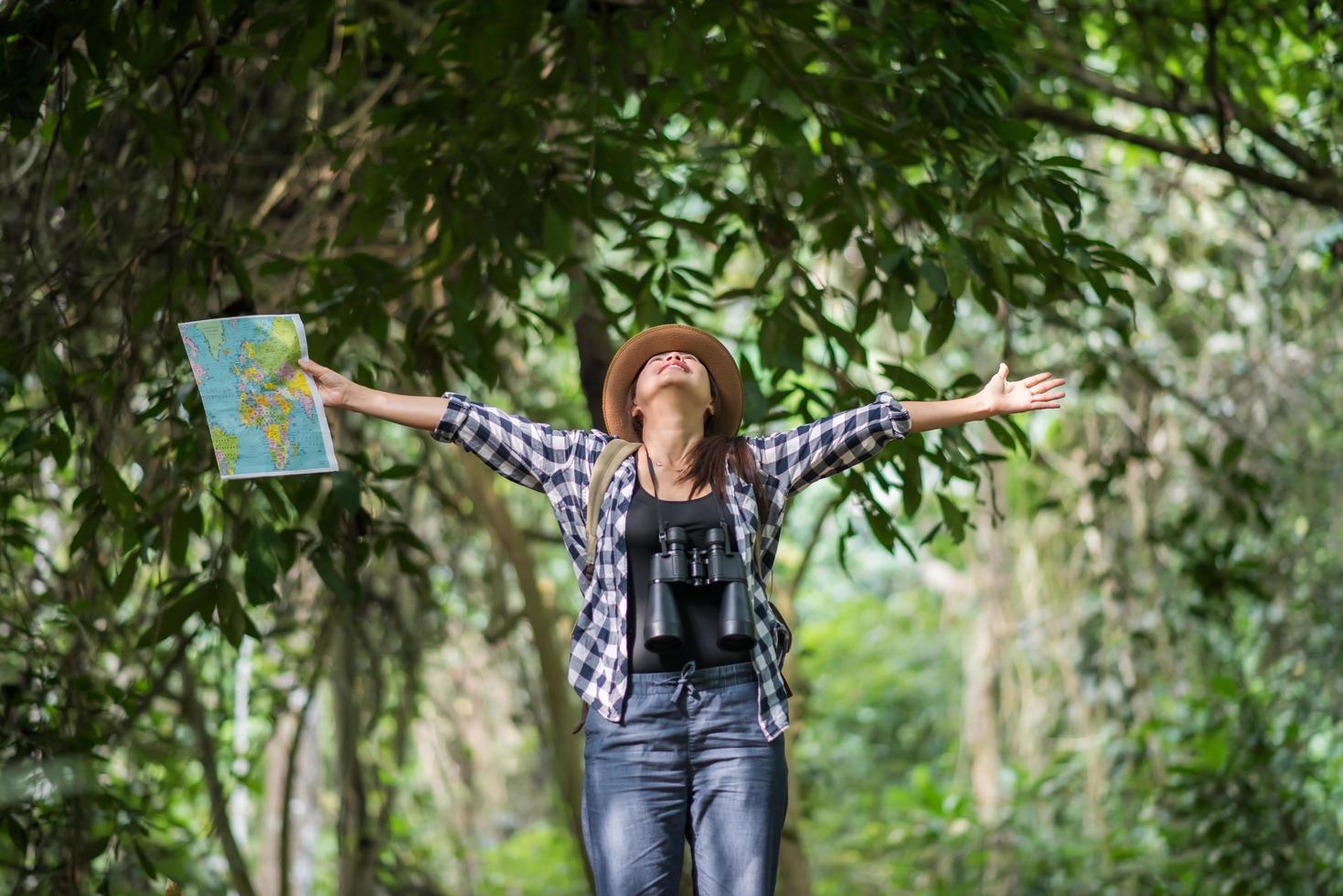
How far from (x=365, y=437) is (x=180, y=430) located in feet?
7.31

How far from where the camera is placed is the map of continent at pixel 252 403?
2.58 metres

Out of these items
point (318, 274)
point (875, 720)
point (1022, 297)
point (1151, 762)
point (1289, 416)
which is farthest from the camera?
point (875, 720)

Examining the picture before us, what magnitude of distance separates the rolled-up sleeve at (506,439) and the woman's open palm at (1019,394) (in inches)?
29.7

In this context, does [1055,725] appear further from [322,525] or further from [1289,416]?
[322,525]

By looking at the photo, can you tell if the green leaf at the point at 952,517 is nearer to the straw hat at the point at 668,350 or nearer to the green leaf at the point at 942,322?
the green leaf at the point at 942,322

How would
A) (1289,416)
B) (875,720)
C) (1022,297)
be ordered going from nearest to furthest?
1. (1022,297)
2. (1289,416)
3. (875,720)

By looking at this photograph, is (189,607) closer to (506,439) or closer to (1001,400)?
(506,439)

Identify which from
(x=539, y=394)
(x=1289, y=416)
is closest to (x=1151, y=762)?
(x=1289, y=416)

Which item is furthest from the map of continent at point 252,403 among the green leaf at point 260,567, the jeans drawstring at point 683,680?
the jeans drawstring at point 683,680

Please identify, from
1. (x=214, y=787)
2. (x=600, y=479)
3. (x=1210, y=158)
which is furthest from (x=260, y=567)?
(x=1210, y=158)

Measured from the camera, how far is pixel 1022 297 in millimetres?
3422

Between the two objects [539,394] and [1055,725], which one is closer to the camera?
[539,394]

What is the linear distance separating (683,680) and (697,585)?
0.16 meters

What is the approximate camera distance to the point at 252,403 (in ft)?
8.50
